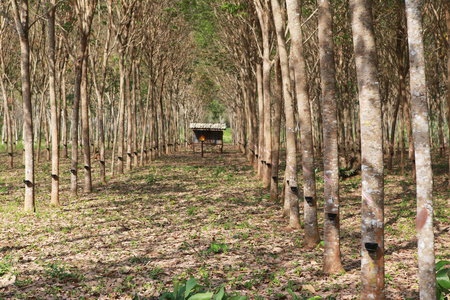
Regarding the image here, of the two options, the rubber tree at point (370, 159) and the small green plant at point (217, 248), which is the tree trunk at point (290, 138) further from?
the rubber tree at point (370, 159)

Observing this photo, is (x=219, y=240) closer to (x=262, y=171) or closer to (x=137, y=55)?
(x=262, y=171)

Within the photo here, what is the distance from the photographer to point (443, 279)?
4215 mm

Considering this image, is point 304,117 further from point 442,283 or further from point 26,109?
point 26,109

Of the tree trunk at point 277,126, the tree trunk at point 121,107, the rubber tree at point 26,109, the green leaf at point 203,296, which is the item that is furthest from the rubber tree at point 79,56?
the green leaf at point 203,296

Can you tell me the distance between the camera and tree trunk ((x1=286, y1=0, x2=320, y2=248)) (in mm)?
7285

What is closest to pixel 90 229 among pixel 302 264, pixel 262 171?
pixel 302 264

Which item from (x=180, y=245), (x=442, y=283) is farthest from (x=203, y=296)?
(x=180, y=245)

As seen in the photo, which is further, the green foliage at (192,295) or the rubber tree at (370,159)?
Result: the rubber tree at (370,159)

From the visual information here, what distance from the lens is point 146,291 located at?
5.61 meters

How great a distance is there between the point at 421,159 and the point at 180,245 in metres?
5.57

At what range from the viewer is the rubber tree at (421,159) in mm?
3715

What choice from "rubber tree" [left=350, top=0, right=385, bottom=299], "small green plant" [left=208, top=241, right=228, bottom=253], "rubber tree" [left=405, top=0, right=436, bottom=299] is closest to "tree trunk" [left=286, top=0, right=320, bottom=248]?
"small green plant" [left=208, top=241, right=228, bottom=253]

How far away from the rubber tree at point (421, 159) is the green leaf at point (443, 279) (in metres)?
A: 0.60

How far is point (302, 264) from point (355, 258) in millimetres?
1103
